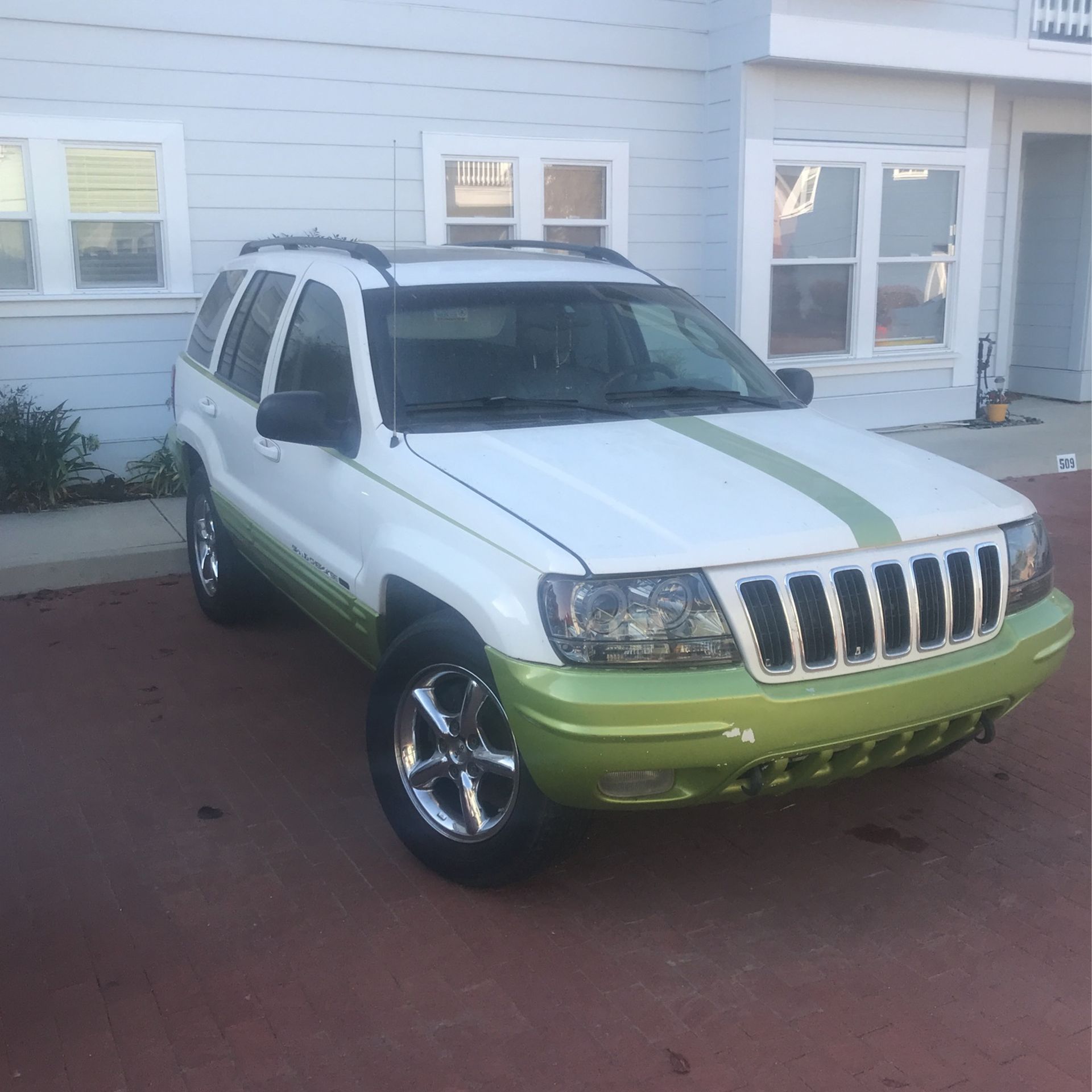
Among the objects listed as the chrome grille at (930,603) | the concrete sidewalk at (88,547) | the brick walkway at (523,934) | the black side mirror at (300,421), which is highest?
the black side mirror at (300,421)

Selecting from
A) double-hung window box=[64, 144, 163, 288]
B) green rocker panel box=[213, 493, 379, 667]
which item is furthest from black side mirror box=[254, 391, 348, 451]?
double-hung window box=[64, 144, 163, 288]

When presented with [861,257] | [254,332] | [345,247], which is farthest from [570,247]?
[861,257]

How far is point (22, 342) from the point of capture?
8.47m

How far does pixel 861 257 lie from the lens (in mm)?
11062

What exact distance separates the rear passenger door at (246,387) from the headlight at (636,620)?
219cm

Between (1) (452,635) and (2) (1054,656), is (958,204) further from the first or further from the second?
(1) (452,635)

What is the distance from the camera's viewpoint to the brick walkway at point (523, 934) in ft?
9.47

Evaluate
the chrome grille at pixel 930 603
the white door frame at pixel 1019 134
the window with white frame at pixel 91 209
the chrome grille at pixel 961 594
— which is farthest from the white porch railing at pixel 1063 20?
the chrome grille at pixel 930 603

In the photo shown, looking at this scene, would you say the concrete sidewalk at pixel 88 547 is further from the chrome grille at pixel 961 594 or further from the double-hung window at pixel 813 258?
the double-hung window at pixel 813 258

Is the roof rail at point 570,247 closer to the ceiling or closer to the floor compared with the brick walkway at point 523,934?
closer to the ceiling

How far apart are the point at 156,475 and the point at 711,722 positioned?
6.77m

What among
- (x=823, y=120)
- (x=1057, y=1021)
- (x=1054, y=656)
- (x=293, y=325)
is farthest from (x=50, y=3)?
(x=1057, y=1021)

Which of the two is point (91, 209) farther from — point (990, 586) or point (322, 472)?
point (990, 586)

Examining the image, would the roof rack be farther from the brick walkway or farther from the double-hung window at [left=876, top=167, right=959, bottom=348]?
the double-hung window at [left=876, top=167, right=959, bottom=348]
